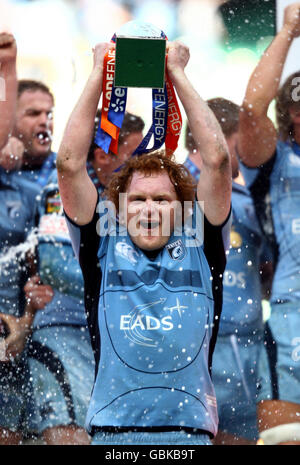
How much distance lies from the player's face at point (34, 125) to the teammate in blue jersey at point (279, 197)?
108cm

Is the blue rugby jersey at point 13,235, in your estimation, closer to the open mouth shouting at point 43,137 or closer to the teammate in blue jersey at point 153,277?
the open mouth shouting at point 43,137

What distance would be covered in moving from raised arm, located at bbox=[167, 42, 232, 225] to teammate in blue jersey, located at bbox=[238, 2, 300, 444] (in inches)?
51.0

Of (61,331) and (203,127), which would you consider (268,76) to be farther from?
(61,331)

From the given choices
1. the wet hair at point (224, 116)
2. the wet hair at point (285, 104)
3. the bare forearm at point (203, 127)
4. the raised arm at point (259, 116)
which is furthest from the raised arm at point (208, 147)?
the wet hair at point (285, 104)

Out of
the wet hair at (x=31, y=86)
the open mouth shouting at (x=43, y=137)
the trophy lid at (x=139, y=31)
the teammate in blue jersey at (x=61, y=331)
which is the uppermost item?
the trophy lid at (x=139, y=31)

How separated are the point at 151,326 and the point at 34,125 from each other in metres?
2.09

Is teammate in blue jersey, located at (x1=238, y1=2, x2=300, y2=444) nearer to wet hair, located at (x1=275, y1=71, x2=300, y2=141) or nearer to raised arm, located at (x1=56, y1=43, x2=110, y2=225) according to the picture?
wet hair, located at (x1=275, y1=71, x2=300, y2=141)

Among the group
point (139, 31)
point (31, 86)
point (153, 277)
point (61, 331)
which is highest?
point (139, 31)

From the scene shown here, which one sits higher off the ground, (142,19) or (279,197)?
(142,19)

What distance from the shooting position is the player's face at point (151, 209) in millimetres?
2680

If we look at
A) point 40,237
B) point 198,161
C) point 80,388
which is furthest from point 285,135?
point 80,388

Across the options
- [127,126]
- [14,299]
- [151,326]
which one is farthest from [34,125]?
[151,326]

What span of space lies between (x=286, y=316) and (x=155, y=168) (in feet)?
4.53

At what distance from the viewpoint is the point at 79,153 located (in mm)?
2680
